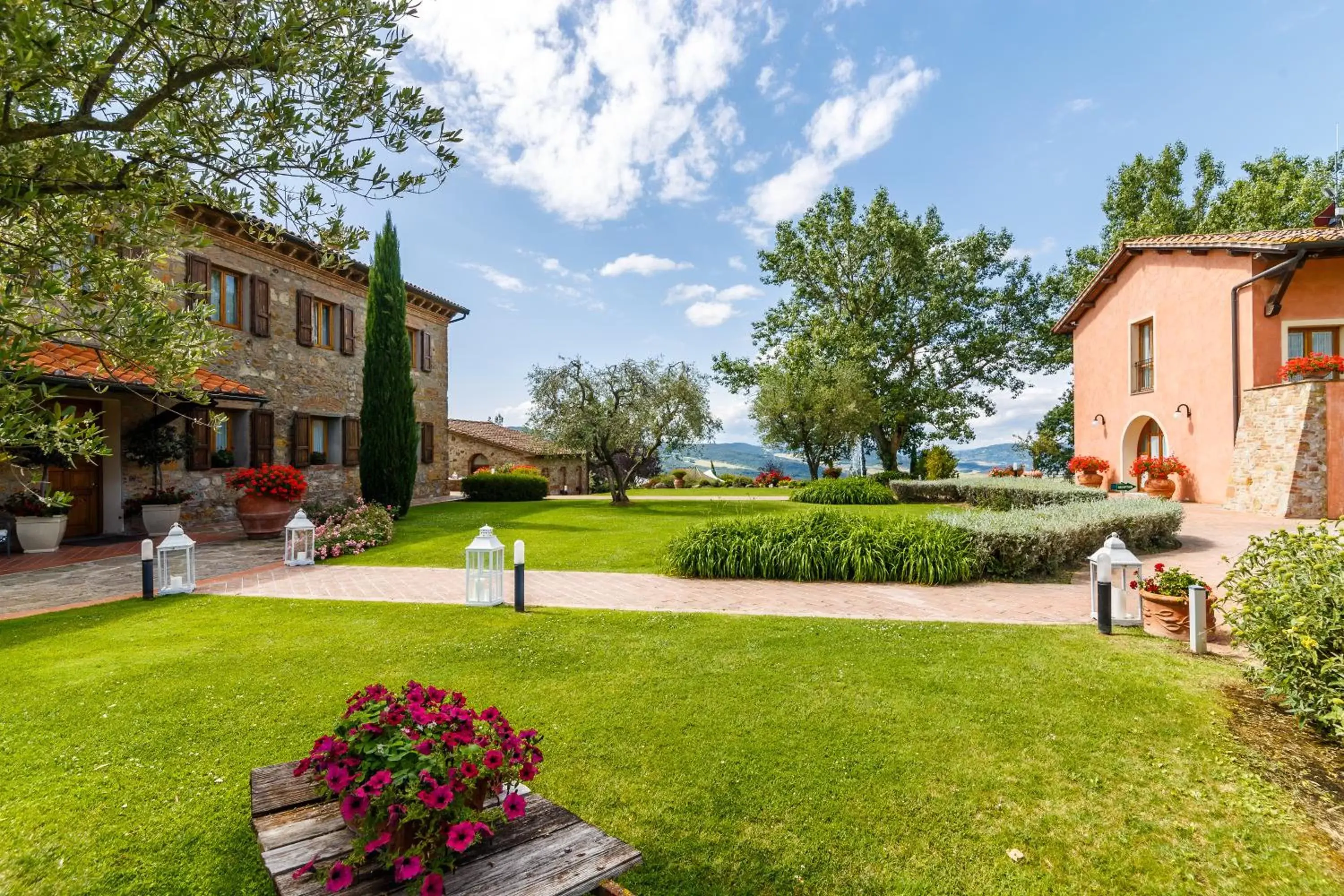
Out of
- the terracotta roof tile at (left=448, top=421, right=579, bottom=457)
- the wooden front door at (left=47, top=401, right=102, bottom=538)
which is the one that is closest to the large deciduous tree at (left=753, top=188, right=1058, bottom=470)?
the terracotta roof tile at (left=448, top=421, right=579, bottom=457)

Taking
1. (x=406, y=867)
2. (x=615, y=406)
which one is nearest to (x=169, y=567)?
(x=406, y=867)

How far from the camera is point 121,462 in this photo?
37.9ft

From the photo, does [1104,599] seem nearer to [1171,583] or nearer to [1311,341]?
[1171,583]

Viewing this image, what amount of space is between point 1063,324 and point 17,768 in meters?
26.1

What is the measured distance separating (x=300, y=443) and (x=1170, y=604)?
686 inches

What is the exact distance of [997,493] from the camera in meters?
14.6

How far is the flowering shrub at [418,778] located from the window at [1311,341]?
59.2 ft

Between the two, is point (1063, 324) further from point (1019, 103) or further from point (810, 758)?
point (810, 758)

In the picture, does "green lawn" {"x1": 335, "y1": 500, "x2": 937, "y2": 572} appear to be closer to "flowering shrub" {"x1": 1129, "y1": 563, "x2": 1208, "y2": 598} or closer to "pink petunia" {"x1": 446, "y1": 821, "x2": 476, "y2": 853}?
"flowering shrub" {"x1": 1129, "y1": 563, "x2": 1208, "y2": 598}

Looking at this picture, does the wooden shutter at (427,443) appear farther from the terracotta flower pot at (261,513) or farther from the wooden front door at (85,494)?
the wooden front door at (85,494)

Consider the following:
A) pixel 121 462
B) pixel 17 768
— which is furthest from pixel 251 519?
pixel 17 768

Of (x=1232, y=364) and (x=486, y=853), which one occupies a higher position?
(x=1232, y=364)

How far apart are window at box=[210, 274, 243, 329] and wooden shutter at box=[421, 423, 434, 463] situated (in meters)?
7.46

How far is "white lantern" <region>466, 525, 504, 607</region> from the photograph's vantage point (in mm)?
6453
